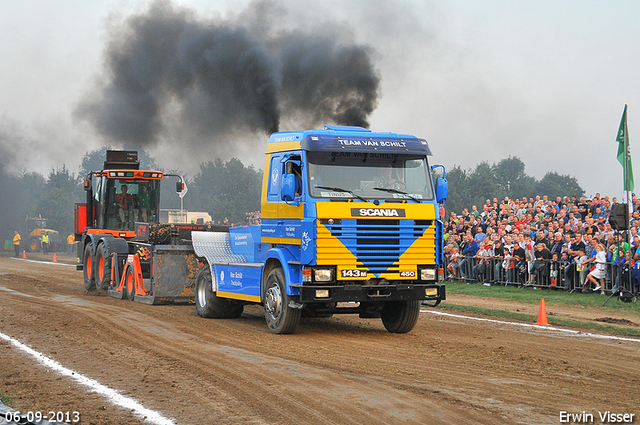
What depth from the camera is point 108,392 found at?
23.4 feet

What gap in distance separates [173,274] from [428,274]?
7.06 metres

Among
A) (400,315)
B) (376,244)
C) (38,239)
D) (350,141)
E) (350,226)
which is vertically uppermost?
(350,141)

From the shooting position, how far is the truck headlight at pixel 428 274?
36.5 feet

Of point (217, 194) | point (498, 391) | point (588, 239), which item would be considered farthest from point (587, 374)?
point (217, 194)

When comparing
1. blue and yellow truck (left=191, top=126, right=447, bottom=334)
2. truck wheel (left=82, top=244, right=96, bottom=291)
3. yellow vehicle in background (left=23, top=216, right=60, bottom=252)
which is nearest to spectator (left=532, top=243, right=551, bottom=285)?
blue and yellow truck (left=191, top=126, right=447, bottom=334)

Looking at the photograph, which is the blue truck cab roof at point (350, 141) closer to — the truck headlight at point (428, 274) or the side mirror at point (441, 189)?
the side mirror at point (441, 189)

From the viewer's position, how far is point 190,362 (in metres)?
8.73

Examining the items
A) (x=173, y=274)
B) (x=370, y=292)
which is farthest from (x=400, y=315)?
(x=173, y=274)

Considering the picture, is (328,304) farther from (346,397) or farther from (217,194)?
(217,194)

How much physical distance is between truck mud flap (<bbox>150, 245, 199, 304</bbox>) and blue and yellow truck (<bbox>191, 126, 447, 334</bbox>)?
15.7 feet

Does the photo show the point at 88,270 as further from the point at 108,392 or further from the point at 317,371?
the point at 108,392

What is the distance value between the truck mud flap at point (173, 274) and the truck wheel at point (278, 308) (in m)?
4.77

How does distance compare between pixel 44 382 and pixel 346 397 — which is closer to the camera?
pixel 346 397

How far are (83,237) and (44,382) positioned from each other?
46.4 feet
